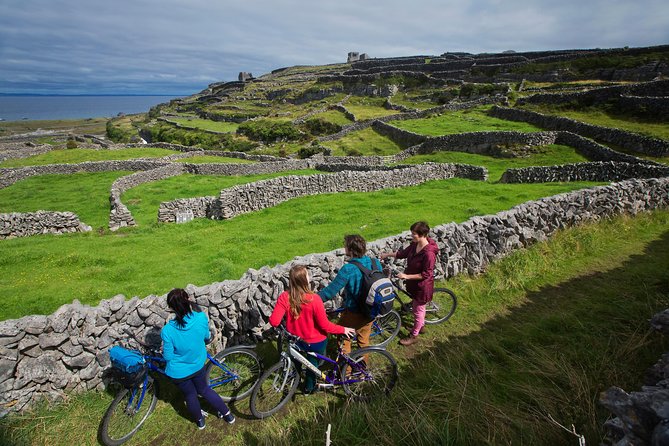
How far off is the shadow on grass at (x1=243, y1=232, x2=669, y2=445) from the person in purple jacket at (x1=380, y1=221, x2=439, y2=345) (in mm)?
612

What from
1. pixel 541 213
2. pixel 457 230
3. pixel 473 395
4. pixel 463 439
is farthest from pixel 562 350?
pixel 541 213

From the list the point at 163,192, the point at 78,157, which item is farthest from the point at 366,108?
the point at 163,192

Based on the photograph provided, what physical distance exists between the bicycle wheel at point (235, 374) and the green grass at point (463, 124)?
35.9 meters

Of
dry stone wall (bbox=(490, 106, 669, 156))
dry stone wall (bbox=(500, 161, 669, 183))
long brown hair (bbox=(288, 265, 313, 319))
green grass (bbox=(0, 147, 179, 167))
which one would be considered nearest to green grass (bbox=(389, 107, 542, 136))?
dry stone wall (bbox=(490, 106, 669, 156))

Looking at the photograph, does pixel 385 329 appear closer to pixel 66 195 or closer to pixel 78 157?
pixel 66 195

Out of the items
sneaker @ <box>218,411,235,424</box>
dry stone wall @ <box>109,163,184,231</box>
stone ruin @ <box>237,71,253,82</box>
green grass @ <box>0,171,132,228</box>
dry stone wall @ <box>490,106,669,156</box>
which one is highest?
stone ruin @ <box>237,71,253,82</box>

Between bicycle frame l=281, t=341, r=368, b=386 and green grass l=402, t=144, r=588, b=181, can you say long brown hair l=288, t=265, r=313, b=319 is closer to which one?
bicycle frame l=281, t=341, r=368, b=386

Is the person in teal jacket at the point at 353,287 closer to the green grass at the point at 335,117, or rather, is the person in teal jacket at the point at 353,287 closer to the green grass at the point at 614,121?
the green grass at the point at 614,121

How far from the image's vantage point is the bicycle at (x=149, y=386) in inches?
213

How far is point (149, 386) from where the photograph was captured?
19.5 ft

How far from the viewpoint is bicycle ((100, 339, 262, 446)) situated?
542cm

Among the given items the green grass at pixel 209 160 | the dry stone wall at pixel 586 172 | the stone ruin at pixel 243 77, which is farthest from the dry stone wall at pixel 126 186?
the stone ruin at pixel 243 77

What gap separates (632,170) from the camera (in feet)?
62.9

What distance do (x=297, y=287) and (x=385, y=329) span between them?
3257 millimetres
